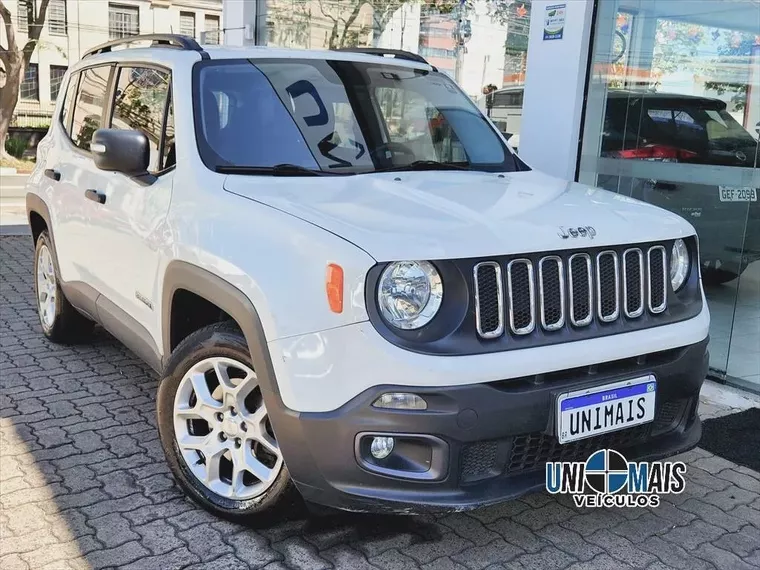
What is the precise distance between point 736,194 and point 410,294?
3619 mm

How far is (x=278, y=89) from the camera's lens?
3.71 metres

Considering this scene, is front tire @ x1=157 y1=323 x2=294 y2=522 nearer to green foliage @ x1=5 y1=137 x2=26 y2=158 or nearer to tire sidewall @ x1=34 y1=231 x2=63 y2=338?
tire sidewall @ x1=34 y1=231 x2=63 y2=338

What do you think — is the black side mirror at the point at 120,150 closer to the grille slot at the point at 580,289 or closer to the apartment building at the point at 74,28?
the grille slot at the point at 580,289

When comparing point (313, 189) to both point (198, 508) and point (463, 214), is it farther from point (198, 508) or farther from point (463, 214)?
point (198, 508)

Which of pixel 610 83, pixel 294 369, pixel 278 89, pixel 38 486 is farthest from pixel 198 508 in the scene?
pixel 610 83

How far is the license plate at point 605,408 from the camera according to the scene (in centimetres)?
273

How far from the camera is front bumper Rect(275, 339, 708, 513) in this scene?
2.54 meters

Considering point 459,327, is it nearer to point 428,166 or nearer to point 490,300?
point 490,300

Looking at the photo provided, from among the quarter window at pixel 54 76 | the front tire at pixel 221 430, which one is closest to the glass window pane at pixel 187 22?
the quarter window at pixel 54 76

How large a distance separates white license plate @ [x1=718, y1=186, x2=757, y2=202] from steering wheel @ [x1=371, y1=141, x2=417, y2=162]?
265 centimetres

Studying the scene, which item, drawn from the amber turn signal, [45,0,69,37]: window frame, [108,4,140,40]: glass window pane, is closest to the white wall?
the amber turn signal

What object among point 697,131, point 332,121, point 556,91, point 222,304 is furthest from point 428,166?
point 556,91

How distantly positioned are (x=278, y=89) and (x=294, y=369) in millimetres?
1605

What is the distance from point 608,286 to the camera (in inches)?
116
